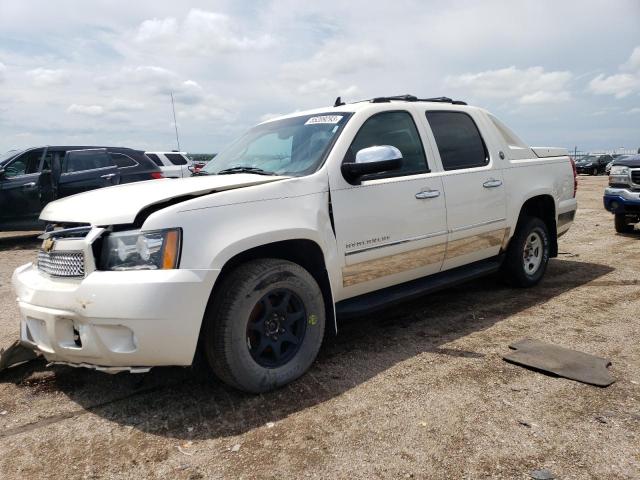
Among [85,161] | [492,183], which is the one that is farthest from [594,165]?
[492,183]

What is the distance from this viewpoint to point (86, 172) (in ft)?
31.4

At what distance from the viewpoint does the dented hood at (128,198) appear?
2.69m

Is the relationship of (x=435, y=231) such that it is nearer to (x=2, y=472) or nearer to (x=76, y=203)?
(x=76, y=203)

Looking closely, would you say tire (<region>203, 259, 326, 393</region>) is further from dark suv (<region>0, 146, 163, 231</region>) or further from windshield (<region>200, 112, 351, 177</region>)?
dark suv (<region>0, 146, 163, 231</region>)

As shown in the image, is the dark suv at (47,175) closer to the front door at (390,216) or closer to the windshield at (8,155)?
the windshield at (8,155)

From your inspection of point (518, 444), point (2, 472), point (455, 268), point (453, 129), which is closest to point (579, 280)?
point (455, 268)

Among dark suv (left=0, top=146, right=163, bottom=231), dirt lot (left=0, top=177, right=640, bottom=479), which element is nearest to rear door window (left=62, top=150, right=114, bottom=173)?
dark suv (left=0, top=146, right=163, bottom=231)

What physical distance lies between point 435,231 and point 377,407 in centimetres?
160

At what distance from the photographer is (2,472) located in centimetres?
236

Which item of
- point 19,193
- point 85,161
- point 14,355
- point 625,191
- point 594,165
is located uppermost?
point 85,161

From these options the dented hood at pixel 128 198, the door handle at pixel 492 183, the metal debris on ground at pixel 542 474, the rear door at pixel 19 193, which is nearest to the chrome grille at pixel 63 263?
the dented hood at pixel 128 198

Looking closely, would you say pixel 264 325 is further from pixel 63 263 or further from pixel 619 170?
pixel 619 170

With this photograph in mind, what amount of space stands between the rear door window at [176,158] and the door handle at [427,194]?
1216 cm

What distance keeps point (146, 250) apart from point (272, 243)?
2.53 ft
